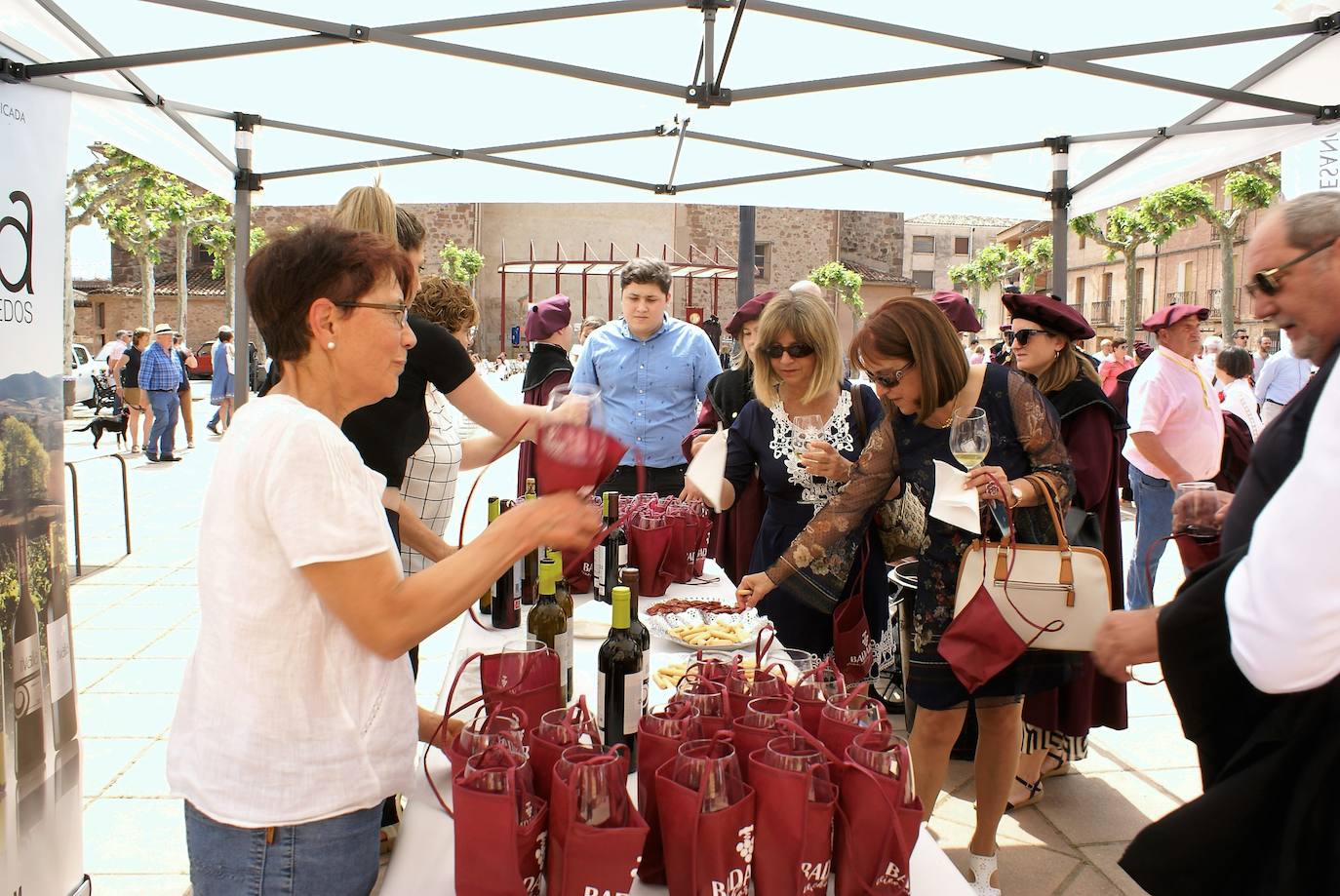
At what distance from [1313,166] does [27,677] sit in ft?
20.9

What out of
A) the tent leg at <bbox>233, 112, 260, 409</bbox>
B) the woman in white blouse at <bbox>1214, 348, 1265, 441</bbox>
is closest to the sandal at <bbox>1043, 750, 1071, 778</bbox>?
the tent leg at <bbox>233, 112, 260, 409</bbox>

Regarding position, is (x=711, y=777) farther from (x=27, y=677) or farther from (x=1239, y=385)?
(x=1239, y=385)

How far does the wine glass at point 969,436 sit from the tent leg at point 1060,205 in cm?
294

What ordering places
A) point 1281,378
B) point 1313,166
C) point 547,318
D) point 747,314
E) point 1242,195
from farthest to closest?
point 1242,195 < point 1281,378 < point 547,318 < point 1313,166 < point 747,314

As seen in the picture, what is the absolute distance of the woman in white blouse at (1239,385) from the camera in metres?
7.70

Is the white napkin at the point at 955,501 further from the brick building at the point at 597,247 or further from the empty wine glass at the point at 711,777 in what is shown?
the brick building at the point at 597,247

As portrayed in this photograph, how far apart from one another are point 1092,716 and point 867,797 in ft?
9.75

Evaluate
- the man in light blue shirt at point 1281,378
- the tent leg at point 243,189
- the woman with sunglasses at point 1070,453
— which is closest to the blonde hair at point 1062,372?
the woman with sunglasses at point 1070,453

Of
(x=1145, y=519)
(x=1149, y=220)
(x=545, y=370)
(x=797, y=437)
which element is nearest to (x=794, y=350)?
(x=797, y=437)

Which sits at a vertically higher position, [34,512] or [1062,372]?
[1062,372]

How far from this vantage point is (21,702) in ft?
8.12

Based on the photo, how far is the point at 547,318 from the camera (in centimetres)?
623

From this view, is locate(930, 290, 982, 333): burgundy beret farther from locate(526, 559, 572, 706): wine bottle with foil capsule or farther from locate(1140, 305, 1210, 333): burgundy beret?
locate(526, 559, 572, 706): wine bottle with foil capsule

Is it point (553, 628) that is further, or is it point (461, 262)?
point (461, 262)
